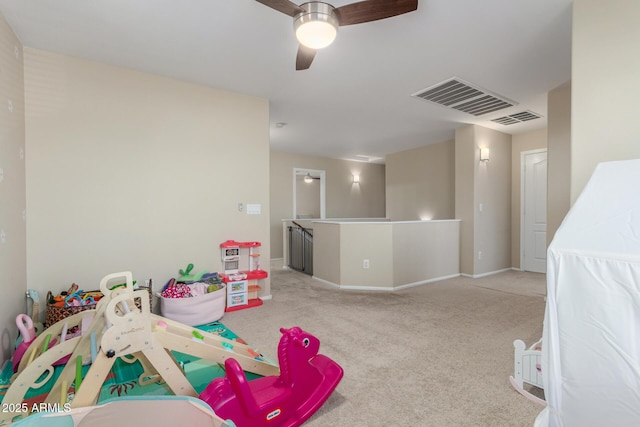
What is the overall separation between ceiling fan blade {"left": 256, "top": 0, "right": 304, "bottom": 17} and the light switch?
2.19 metres

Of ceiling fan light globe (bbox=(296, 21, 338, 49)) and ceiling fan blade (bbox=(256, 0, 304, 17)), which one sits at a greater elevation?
ceiling fan blade (bbox=(256, 0, 304, 17))

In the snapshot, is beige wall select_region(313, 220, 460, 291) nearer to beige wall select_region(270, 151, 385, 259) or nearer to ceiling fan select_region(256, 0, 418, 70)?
beige wall select_region(270, 151, 385, 259)

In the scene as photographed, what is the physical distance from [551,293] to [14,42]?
3.77 m

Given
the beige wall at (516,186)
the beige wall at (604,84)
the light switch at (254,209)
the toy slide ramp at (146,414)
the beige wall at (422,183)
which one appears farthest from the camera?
the beige wall at (422,183)

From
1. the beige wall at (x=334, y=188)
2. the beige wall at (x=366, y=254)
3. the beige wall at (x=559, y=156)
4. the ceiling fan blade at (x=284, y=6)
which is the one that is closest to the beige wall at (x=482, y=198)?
the beige wall at (x=559, y=156)

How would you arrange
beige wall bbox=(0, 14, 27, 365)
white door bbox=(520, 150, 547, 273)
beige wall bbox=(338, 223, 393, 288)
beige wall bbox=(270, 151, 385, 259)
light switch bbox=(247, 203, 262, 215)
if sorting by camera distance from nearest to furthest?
beige wall bbox=(0, 14, 27, 365)
light switch bbox=(247, 203, 262, 215)
beige wall bbox=(338, 223, 393, 288)
white door bbox=(520, 150, 547, 273)
beige wall bbox=(270, 151, 385, 259)

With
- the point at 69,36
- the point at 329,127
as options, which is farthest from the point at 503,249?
the point at 69,36

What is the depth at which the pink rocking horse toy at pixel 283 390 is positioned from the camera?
4.41ft

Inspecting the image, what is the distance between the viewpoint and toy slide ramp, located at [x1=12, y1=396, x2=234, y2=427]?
41.9 inches

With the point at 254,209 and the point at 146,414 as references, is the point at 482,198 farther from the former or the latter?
the point at 146,414

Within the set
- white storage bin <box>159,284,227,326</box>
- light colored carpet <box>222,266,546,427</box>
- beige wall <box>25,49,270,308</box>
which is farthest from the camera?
A: white storage bin <box>159,284,227,326</box>

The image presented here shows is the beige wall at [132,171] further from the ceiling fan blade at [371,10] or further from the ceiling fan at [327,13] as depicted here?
the ceiling fan blade at [371,10]

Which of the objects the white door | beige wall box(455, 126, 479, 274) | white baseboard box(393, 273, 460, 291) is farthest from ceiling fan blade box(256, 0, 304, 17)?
the white door

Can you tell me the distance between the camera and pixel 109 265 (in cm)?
273
